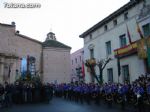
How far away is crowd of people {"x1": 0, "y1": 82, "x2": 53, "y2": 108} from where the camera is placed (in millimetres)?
17219

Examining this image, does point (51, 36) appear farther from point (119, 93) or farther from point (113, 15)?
point (119, 93)

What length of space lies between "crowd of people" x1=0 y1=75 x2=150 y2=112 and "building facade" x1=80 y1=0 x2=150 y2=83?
326cm

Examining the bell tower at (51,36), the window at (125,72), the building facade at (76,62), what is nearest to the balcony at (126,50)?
the window at (125,72)

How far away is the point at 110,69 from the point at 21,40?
2244 cm

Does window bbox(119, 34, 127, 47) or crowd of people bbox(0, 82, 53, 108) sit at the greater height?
window bbox(119, 34, 127, 47)

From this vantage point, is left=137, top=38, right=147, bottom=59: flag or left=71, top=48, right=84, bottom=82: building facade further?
left=71, top=48, right=84, bottom=82: building facade

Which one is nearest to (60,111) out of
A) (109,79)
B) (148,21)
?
(148,21)

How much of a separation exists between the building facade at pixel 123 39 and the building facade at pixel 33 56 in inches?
565

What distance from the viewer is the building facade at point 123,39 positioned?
20.1 metres

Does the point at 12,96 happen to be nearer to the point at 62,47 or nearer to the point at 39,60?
the point at 39,60

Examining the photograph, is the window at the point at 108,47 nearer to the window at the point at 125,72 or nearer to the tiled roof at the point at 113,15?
the tiled roof at the point at 113,15

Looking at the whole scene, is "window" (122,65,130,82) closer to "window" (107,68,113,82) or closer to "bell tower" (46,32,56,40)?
"window" (107,68,113,82)

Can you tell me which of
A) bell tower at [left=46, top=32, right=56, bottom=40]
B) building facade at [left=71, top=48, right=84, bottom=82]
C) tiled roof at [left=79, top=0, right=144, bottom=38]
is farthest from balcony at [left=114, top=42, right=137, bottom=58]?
bell tower at [left=46, top=32, right=56, bottom=40]

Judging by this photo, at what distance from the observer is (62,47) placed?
153 ft
